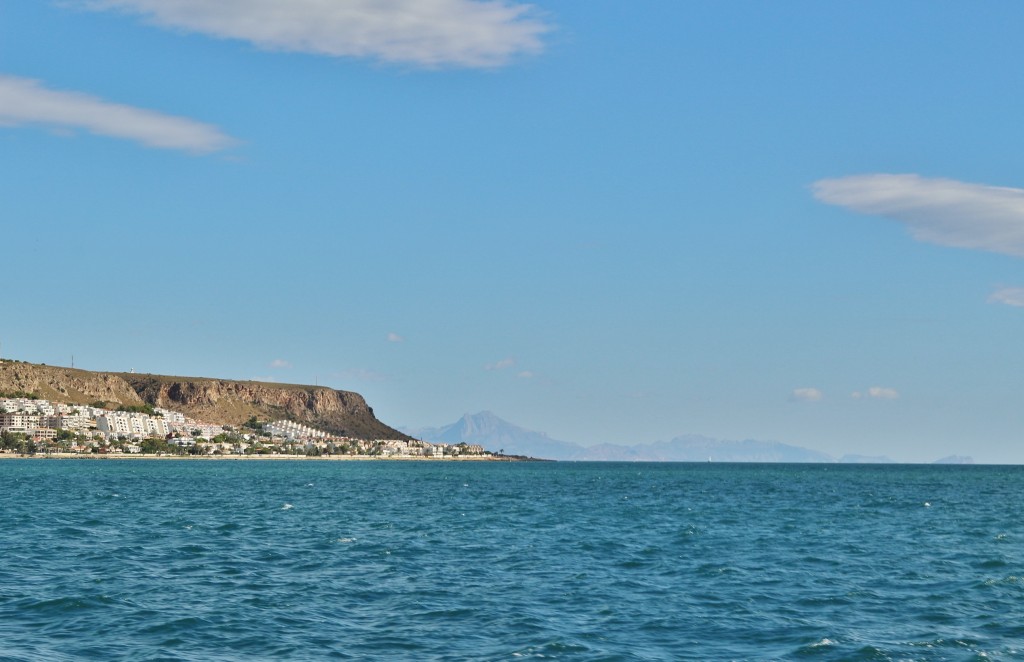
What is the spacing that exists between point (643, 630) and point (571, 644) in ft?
12.2

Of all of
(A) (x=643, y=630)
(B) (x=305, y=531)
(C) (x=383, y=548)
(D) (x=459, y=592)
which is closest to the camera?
(A) (x=643, y=630)

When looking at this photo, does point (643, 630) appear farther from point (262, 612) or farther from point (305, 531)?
point (305, 531)

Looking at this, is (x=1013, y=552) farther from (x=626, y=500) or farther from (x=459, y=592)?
(x=626, y=500)

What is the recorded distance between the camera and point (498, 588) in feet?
147

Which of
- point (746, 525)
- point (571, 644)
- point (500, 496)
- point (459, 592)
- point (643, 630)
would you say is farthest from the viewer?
point (500, 496)

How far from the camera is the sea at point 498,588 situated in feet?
110

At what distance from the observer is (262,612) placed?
3834cm

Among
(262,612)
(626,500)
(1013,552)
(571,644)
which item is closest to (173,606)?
(262,612)

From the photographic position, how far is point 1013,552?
62875 mm

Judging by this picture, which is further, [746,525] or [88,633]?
[746,525]

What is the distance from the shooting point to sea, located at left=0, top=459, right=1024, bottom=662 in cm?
3362

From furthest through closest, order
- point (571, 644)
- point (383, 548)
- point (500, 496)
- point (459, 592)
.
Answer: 1. point (500, 496)
2. point (383, 548)
3. point (459, 592)
4. point (571, 644)

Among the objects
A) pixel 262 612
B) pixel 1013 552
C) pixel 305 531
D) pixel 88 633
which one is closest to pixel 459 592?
pixel 262 612

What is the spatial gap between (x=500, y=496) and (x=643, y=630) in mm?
94109
